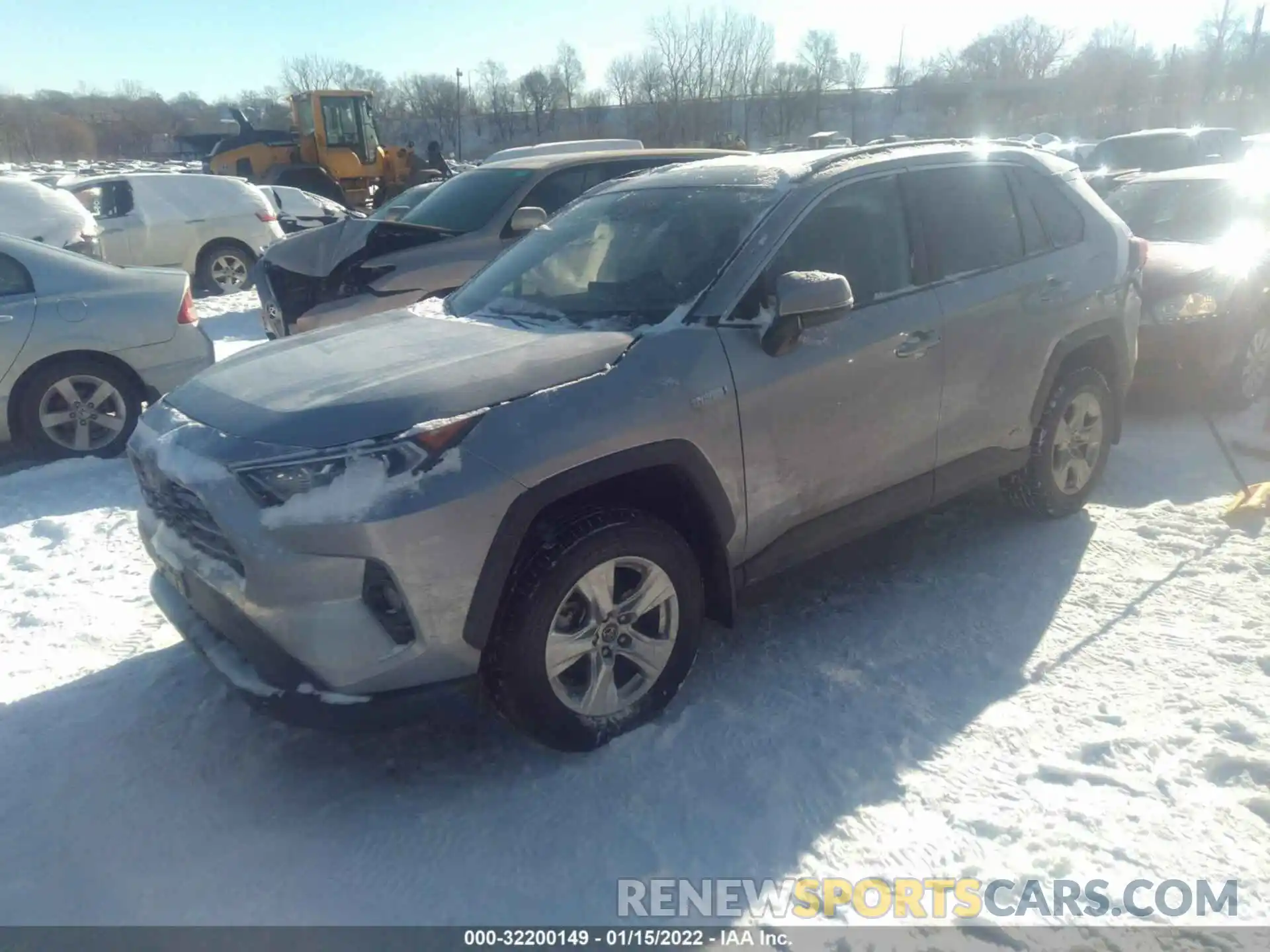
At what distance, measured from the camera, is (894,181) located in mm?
3939

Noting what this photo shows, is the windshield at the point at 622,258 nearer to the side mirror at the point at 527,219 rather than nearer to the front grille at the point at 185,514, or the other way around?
the side mirror at the point at 527,219

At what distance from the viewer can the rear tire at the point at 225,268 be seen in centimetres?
1299

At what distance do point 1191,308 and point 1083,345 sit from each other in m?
2.27

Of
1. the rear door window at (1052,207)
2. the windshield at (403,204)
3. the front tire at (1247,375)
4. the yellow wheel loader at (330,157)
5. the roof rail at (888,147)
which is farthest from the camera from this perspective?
the yellow wheel loader at (330,157)

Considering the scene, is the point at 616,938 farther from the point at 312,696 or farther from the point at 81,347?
the point at 81,347

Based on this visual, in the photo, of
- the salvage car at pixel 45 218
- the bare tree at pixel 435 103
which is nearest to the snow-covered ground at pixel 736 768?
the salvage car at pixel 45 218

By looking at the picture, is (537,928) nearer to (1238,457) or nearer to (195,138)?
(1238,457)

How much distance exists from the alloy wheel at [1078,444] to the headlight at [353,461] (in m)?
3.18

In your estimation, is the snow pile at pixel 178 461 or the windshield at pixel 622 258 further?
the windshield at pixel 622 258

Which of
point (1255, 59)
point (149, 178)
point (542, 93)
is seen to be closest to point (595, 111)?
point (542, 93)

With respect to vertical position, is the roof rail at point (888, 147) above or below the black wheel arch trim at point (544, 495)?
above

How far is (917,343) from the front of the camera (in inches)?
148

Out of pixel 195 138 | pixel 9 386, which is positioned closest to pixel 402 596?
pixel 9 386

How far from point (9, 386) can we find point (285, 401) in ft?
14.1
